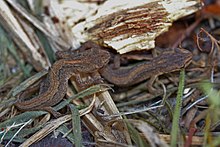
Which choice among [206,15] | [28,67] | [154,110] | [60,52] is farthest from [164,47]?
[28,67]

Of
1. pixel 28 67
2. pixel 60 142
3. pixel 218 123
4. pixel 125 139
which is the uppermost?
pixel 28 67

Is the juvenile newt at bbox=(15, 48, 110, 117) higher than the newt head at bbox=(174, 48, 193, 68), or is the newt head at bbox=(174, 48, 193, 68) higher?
the juvenile newt at bbox=(15, 48, 110, 117)

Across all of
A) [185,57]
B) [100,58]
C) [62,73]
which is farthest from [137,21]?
[62,73]

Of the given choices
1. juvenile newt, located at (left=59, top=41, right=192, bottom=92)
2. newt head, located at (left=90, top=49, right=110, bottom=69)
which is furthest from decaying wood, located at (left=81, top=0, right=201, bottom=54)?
juvenile newt, located at (left=59, top=41, right=192, bottom=92)

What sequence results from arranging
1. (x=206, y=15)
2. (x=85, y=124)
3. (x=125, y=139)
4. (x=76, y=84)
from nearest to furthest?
(x=125, y=139)
(x=85, y=124)
(x=76, y=84)
(x=206, y=15)

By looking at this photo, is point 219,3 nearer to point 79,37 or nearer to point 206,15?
point 206,15

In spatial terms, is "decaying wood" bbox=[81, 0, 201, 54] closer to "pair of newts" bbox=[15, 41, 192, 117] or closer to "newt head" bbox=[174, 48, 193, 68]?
"pair of newts" bbox=[15, 41, 192, 117]

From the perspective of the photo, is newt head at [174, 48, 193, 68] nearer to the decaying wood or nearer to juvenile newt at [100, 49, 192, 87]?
juvenile newt at [100, 49, 192, 87]

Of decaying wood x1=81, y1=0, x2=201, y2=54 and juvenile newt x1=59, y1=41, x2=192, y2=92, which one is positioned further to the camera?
juvenile newt x1=59, y1=41, x2=192, y2=92

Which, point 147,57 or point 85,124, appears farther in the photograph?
point 147,57
